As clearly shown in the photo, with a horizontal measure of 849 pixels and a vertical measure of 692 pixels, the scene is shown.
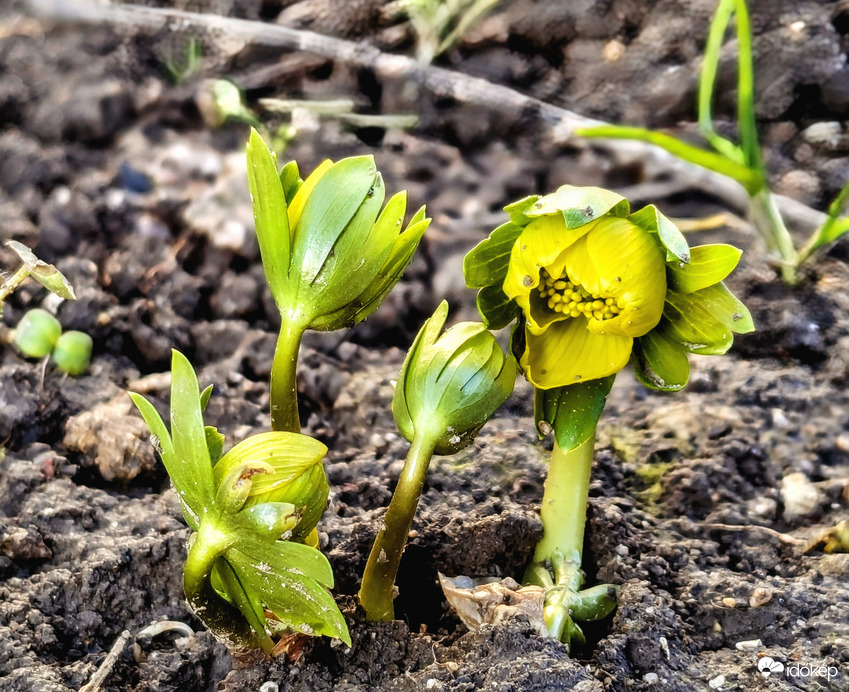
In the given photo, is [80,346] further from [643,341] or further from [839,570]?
[839,570]

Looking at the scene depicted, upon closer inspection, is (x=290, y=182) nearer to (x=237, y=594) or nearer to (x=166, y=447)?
(x=166, y=447)

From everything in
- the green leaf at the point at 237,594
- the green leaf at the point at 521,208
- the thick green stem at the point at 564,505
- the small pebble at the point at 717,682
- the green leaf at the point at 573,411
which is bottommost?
the small pebble at the point at 717,682

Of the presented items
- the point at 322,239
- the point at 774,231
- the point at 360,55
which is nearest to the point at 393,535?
the point at 322,239

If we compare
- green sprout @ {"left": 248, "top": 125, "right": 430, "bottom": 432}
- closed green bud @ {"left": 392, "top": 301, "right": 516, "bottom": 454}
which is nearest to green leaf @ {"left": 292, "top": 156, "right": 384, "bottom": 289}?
green sprout @ {"left": 248, "top": 125, "right": 430, "bottom": 432}

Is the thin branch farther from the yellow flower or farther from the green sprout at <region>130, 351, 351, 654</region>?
the green sprout at <region>130, 351, 351, 654</region>

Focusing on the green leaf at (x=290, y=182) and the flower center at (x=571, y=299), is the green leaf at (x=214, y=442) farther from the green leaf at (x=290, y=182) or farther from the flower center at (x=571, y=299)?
the flower center at (x=571, y=299)

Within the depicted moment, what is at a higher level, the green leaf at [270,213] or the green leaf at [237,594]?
the green leaf at [270,213]

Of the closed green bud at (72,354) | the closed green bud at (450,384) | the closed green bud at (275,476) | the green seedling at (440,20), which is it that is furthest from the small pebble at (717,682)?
the green seedling at (440,20)
